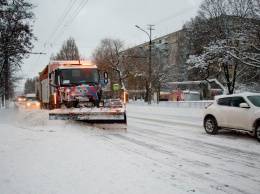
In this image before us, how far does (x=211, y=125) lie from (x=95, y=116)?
4.76 m

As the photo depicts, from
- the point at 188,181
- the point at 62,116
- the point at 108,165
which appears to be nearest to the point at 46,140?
the point at 62,116

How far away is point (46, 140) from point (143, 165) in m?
3.93

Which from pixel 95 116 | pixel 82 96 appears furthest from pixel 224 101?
pixel 82 96

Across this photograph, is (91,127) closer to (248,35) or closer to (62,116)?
(62,116)

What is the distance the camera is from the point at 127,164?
6480 mm

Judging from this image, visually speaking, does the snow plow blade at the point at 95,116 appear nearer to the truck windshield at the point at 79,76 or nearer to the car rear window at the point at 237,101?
the truck windshield at the point at 79,76

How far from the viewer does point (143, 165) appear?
6.46 metres

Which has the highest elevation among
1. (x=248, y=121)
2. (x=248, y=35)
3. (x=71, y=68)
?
(x=248, y=35)

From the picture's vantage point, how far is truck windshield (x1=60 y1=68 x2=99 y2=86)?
44.9ft

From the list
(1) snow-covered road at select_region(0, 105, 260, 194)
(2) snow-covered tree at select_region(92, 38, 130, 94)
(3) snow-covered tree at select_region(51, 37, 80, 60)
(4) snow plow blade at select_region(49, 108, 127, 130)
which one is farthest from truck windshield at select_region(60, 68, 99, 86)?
(3) snow-covered tree at select_region(51, 37, 80, 60)

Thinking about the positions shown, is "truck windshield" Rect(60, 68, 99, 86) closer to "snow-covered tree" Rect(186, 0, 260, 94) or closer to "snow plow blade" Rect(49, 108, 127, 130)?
"snow plow blade" Rect(49, 108, 127, 130)

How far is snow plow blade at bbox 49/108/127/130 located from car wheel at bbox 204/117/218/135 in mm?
3439

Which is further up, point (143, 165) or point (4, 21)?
point (4, 21)

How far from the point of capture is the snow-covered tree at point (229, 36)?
74.0ft
